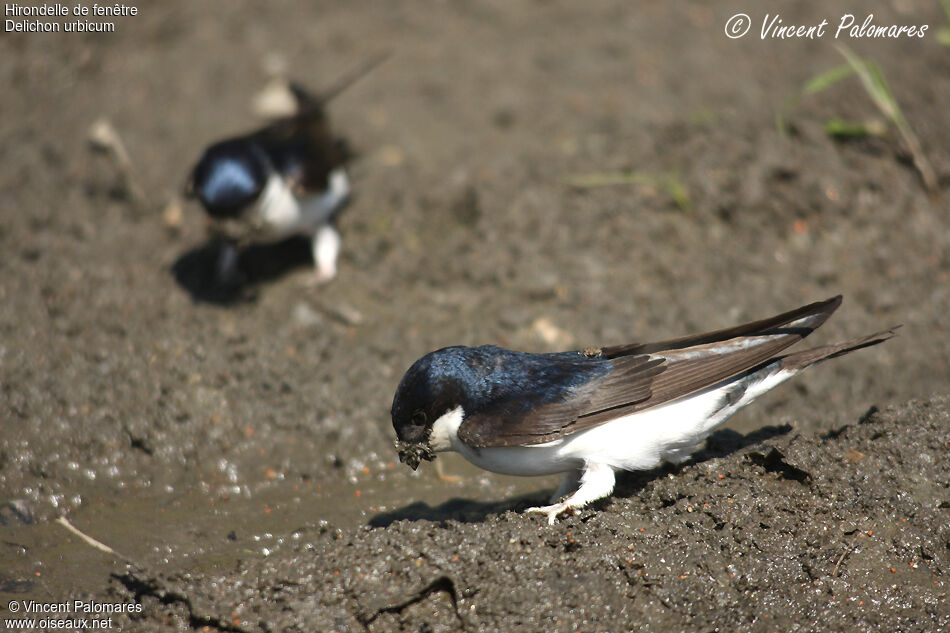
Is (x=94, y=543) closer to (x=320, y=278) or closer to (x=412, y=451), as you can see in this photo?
(x=412, y=451)

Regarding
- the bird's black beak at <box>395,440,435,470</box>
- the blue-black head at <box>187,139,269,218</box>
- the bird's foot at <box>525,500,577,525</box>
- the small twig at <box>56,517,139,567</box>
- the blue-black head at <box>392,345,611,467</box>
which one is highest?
the blue-black head at <box>187,139,269,218</box>

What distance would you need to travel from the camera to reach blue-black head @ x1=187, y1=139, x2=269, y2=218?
17.3 feet

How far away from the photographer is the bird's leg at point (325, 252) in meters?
5.77

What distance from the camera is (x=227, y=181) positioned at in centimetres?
529

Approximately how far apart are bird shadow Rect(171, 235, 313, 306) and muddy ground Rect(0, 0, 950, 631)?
4cm

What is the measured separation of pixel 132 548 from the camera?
13.0 feet

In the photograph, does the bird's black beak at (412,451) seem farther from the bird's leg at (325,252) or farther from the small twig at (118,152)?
the small twig at (118,152)

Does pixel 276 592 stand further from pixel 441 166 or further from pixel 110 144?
pixel 110 144

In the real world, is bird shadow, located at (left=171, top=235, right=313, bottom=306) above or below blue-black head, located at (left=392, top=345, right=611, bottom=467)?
below

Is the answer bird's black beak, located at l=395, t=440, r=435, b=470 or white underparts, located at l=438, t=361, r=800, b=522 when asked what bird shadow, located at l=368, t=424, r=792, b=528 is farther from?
bird's black beak, located at l=395, t=440, r=435, b=470

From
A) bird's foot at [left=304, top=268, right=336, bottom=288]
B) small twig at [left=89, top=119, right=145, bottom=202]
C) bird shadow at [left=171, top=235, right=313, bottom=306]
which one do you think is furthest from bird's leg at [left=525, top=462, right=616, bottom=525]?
small twig at [left=89, top=119, right=145, bottom=202]

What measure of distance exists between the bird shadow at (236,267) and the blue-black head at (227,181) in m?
0.32

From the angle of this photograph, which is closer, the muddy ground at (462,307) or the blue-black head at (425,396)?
the muddy ground at (462,307)

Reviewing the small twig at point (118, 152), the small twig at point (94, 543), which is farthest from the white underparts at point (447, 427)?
the small twig at point (118, 152)
